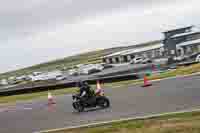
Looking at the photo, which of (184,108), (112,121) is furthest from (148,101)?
(112,121)

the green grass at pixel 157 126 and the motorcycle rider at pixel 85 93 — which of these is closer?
the green grass at pixel 157 126

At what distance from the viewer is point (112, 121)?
11828 mm

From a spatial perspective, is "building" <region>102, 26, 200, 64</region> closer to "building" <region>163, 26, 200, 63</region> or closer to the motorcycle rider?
"building" <region>163, 26, 200, 63</region>

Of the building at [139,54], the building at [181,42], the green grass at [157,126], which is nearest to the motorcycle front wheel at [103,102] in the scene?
the green grass at [157,126]

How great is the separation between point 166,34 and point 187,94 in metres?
65.6

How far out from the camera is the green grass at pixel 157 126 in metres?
9.03

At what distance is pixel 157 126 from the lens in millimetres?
9664

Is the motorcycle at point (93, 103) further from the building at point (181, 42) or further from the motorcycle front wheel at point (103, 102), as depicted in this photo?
the building at point (181, 42)

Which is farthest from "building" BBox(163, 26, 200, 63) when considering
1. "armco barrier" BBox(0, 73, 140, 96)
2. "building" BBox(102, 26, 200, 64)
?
"armco barrier" BBox(0, 73, 140, 96)

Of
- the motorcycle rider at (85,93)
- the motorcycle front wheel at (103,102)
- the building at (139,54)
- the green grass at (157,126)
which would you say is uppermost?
the building at (139,54)

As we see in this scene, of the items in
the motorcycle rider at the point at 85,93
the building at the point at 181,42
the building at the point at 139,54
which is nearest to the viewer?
the motorcycle rider at the point at 85,93

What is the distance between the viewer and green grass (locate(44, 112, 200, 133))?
29.6 ft

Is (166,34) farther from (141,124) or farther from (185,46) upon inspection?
(141,124)

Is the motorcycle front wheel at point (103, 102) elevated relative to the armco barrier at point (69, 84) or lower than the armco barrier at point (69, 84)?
lower
